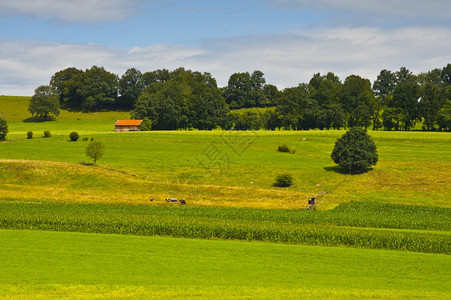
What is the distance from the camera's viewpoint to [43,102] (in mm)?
185125

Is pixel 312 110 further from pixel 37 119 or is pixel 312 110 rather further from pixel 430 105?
pixel 37 119

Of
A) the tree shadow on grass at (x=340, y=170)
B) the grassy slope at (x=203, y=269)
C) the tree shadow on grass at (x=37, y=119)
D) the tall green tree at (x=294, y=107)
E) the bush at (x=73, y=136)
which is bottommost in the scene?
the grassy slope at (x=203, y=269)

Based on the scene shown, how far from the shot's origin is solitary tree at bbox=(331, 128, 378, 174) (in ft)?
298

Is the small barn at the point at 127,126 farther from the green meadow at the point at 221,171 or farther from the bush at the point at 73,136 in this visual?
the bush at the point at 73,136

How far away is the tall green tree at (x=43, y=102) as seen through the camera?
18462cm

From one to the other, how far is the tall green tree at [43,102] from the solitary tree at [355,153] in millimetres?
133523

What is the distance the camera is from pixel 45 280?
93.4 ft

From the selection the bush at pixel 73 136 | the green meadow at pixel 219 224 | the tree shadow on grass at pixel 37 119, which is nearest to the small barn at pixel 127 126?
the bush at pixel 73 136

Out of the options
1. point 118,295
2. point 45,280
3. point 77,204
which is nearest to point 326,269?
point 118,295

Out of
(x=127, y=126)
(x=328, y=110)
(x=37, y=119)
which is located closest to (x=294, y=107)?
(x=328, y=110)

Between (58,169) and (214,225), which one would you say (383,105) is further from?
(214,225)

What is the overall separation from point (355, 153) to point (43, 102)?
456 feet

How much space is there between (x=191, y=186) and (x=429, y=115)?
117 m

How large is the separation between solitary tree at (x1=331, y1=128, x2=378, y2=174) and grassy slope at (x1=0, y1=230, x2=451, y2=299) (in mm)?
53967
